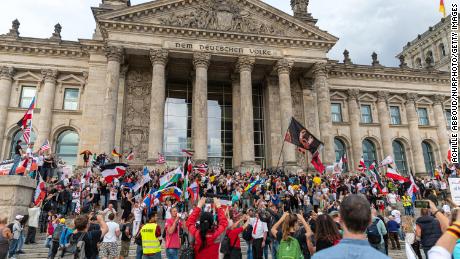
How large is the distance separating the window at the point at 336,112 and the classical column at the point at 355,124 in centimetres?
104

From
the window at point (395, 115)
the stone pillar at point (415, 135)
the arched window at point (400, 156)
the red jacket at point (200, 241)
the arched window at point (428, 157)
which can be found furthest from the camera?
the window at point (395, 115)

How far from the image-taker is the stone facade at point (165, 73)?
85.2ft

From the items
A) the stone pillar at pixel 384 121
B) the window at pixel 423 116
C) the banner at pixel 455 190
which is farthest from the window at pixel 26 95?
the window at pixel 423 116

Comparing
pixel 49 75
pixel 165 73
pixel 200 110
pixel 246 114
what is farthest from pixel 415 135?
pixel 49 75

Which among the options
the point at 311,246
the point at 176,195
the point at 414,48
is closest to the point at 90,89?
the point at 176,195

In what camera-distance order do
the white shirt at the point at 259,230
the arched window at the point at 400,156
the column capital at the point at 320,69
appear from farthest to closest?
the arched window at the point at 400,156 → the column capital at the point at 320,69 → the white shirt at the point at 259,230

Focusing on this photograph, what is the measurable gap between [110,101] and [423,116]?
34.9m

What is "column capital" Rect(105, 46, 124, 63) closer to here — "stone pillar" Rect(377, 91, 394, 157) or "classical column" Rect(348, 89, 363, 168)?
"classical column" Rect(348, 89, 363, 168)

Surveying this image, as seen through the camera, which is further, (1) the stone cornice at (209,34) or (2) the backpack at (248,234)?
(1) the stone cornice at (209,34)

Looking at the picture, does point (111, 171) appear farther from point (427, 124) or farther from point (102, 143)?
point (427, 124)

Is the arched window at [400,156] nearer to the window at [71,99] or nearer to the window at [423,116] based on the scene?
the window at [423,116]

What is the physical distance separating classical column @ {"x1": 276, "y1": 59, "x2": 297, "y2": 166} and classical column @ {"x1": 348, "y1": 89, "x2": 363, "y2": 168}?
10.5 m

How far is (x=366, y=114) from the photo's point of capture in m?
37.0

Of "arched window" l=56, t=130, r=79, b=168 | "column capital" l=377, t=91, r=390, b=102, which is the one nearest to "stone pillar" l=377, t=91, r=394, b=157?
"column capital" l=377, t=91, r=390, b=102
